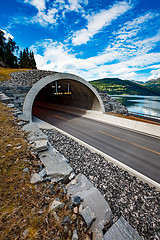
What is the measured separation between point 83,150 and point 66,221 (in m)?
6.83

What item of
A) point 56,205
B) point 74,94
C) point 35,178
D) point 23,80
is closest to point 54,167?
point 35,178

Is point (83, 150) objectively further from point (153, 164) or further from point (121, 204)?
point (153, 164)

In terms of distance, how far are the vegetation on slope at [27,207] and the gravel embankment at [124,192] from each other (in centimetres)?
325

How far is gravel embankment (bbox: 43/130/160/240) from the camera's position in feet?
13.9

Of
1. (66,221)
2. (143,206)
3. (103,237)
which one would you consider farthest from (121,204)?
(66,221)

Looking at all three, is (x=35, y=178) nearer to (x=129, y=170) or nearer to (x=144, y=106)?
(x=129, y=170)

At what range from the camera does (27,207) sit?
89.9 inches

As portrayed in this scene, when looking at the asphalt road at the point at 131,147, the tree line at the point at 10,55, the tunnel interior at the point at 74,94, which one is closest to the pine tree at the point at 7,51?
the tree line at the point at 10,55

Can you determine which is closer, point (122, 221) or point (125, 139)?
point (122, 221)

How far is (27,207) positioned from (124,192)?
5.01 metres

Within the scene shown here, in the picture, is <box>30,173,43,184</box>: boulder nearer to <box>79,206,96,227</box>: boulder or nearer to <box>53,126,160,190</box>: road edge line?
<box>79,206,96,227</box>: boulder

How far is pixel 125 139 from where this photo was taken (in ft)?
37.7

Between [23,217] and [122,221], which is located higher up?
[23,217]

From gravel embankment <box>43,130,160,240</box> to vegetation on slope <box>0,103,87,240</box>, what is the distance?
3252 millimetres
